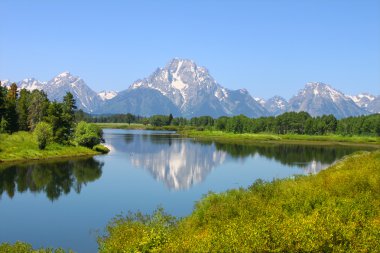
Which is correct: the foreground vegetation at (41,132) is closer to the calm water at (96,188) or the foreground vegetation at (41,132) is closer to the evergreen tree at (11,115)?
the evergreen tree at (11,115)

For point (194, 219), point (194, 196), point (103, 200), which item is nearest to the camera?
point (194, 219)

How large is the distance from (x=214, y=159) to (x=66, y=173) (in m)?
55.3

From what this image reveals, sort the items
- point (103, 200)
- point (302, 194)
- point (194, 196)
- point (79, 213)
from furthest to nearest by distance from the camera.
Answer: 1. point (194, 196)
2. point (103, 200)
3. point (79, 213)
4. point (302, 194)

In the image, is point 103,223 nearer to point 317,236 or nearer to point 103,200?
point 103,200

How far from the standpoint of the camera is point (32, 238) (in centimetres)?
4488

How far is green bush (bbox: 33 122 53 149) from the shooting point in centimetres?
11544

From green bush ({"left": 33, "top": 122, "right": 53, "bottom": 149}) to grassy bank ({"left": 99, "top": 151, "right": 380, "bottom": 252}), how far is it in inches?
3378

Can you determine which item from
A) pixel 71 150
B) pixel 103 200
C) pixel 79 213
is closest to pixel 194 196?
pixel 103 200

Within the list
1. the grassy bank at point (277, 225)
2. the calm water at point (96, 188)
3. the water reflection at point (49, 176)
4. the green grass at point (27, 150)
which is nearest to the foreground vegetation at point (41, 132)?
the green grass at point (27, 150)

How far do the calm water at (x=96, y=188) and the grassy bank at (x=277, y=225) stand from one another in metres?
14.4

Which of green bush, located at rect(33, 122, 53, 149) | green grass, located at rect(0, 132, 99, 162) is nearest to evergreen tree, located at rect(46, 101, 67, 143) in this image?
green grass, located at rect(0, 132, 99, 162)

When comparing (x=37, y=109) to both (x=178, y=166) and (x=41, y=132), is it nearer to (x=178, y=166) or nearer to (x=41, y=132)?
(x=41, y=132)

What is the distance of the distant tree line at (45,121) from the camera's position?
123 m

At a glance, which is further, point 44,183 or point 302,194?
point 44,183
